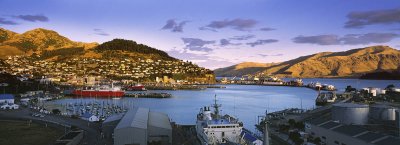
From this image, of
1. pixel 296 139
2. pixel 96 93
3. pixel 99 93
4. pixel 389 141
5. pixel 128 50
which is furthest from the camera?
pixel 128 50

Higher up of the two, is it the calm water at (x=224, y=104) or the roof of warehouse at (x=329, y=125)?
the roof of warehouse at (x=329, y=125)

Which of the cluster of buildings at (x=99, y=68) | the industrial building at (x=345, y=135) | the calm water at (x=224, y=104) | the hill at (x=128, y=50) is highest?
the hill at (x=128, y=50)

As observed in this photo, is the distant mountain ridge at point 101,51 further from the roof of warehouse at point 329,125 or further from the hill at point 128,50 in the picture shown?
the roof of warehouse at point 329,125

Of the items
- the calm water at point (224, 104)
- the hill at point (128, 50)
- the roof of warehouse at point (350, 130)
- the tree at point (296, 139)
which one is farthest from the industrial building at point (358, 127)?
the hill at point (128, 50)

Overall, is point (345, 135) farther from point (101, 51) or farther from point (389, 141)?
point (101, 51)

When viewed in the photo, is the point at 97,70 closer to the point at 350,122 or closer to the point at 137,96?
the point at 137,96

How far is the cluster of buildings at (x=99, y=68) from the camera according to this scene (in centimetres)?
11106

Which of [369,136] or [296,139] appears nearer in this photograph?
[369,136]

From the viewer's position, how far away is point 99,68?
116 meters

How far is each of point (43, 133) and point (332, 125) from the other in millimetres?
17148

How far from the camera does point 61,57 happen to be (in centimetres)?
13575

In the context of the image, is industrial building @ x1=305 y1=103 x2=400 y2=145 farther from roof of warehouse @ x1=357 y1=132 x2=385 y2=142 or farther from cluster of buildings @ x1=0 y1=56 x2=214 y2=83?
cluster of buildings @ x1=0 y1=56 x2=214 y2=83

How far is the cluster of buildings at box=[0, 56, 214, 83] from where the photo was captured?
111m

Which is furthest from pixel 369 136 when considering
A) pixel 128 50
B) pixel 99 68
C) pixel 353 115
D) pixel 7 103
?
pixel 128 50
